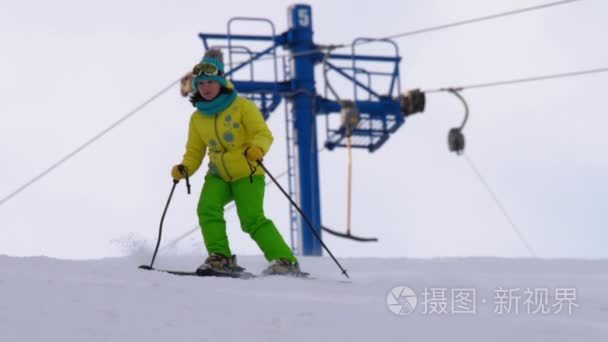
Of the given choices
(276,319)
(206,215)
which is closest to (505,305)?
(276,319)

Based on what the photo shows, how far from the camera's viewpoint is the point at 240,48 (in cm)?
1473

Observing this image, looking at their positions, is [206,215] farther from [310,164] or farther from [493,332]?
[310,164]

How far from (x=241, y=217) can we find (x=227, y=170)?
1.15ft

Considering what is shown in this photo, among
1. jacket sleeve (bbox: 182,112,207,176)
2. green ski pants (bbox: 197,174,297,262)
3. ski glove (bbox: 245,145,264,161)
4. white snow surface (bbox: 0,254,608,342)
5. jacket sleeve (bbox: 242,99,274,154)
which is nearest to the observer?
white snow surface (bbox: 0,254,608,342)

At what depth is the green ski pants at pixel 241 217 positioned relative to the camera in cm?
716

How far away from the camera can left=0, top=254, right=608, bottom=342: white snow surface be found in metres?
4.43

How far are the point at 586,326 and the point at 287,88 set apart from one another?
401 inches

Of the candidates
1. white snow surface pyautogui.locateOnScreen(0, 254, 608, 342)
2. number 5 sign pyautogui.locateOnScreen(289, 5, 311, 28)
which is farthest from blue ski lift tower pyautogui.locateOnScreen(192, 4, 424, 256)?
white snow surface pyautogui.locateOnScreen(0, 254, 608, 342)

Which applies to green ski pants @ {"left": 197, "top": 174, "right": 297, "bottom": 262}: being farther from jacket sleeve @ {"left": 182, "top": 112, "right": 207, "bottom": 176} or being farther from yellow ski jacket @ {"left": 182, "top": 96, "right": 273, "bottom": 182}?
jacket sleeve @ {"left": 182, "top": 112, "right": 207, "bottom": 176}

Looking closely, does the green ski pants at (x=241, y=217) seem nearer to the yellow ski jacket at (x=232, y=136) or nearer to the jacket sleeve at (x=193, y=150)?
the yellow ski jacket at (x=232, y=136)

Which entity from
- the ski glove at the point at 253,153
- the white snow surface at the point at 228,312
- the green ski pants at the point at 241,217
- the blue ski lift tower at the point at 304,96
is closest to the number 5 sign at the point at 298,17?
the blue ski lift tower at the point at 304,96

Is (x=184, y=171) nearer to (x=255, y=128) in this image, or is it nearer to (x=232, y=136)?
(x=232, y=136)

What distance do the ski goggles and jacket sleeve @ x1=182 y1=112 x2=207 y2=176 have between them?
357 millimetres

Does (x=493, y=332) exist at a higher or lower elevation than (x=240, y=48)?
lower
